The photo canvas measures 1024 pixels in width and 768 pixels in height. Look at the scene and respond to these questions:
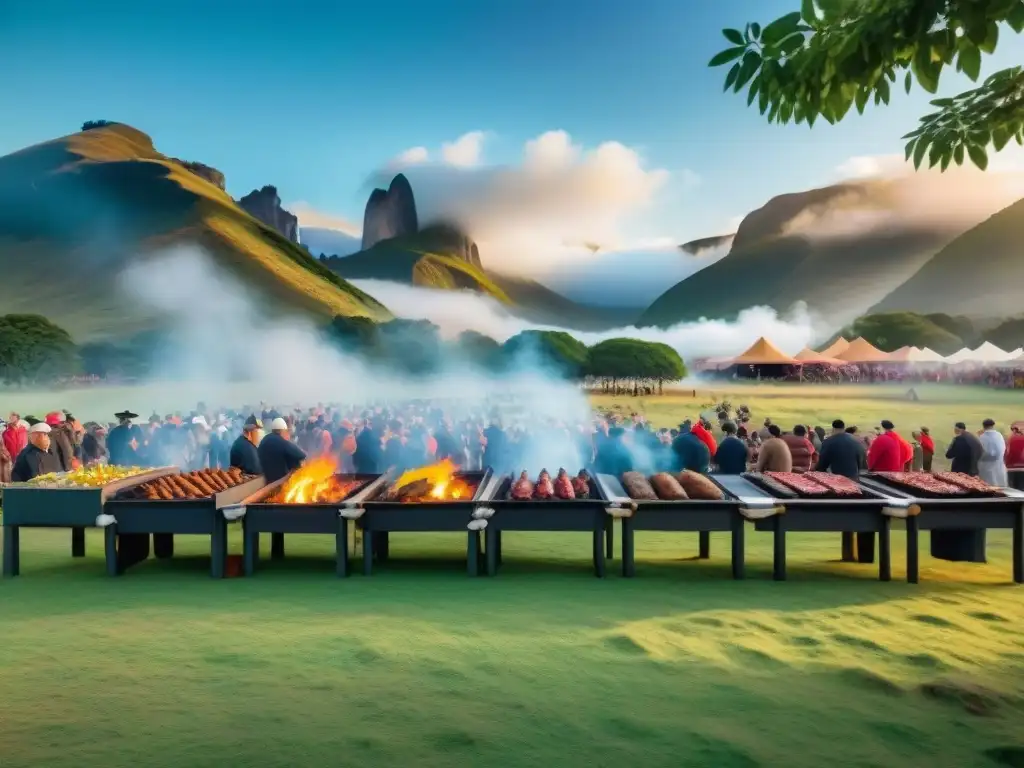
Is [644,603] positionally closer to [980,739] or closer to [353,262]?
[980,739]

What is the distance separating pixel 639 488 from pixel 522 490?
1.22 metres

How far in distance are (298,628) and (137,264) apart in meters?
54.6

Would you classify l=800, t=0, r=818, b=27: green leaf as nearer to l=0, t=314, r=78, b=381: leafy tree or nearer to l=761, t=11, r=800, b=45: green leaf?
l=761, t=11, r=800, b=45: green leaf

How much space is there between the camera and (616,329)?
42.5 m

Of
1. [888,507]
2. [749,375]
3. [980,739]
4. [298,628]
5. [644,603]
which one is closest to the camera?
[980,739]

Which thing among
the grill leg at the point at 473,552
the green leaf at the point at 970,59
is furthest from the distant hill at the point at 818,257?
the green leaf at the point at 970,59

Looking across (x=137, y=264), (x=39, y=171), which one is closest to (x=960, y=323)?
(x=137, y=264)

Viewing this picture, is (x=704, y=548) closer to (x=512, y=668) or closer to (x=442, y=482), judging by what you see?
(x=442, y=482)

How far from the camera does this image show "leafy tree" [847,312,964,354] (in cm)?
3312

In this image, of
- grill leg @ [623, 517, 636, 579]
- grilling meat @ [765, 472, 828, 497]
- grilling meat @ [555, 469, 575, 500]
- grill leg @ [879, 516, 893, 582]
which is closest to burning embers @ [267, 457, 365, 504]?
grilling meat @ [555, 469, 575, 500]

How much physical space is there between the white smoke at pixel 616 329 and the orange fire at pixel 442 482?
106 ft

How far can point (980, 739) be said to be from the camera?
4.37 m

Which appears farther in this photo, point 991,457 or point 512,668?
point 991,457

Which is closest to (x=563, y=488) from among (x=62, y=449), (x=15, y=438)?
(x=62, y=449)
